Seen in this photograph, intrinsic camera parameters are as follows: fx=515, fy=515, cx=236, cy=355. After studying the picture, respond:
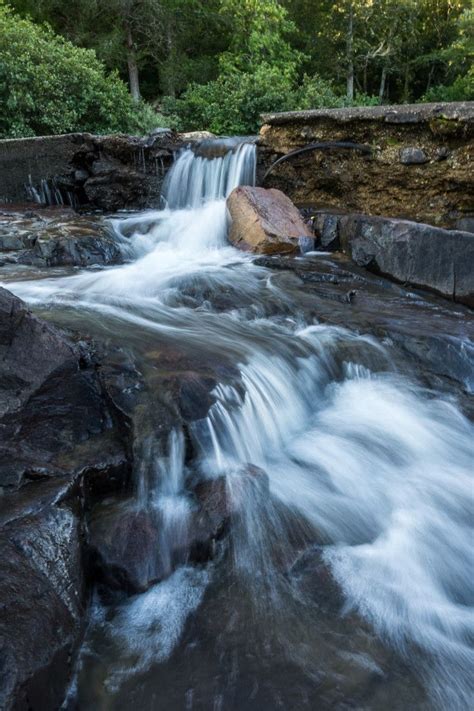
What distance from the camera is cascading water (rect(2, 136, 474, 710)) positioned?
2086 millimetres

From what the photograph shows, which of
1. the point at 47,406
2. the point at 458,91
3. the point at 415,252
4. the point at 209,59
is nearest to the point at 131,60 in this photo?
the point at 209,59

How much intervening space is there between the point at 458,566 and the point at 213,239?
5991mm

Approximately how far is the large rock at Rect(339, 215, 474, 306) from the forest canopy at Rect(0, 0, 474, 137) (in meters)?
8.19

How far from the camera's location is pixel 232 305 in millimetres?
5469

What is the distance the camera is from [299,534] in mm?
2857

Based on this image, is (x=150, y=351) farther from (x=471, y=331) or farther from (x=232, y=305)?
(x=471, y=331)

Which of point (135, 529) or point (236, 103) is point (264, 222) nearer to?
point (135, 529)

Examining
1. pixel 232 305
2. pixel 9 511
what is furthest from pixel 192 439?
pixel 232 305

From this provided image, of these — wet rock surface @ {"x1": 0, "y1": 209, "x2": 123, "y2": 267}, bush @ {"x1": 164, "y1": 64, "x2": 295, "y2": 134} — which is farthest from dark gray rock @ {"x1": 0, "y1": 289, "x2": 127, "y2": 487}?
bush @ {"x1": 164, "y1": 64, "x2": 295, "y2": 134}

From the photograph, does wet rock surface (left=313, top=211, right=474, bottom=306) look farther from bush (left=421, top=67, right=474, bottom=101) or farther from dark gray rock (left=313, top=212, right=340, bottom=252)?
bush (left=421, top=67, right=474, bottom=101)

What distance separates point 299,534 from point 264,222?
5156 millimetres

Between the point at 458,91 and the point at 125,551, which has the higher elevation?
the point at 458,91

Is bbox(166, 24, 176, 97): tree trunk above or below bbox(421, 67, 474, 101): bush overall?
above

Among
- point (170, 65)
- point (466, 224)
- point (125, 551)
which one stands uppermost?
point (170, 65)
